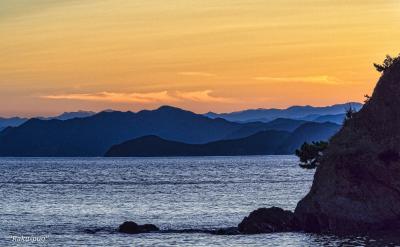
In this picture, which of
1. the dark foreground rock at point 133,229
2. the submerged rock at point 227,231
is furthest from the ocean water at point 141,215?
the submerged rock at point 227,231

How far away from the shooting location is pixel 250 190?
477 feet

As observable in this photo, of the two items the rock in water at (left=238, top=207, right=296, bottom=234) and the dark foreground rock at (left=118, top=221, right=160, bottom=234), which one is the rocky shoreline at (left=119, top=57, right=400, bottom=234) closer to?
the rock in water at (left=238, top=207, right=296, bottom=234)

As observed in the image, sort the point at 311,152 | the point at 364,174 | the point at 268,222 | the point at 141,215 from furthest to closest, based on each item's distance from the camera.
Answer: the point at 141,215 → the point at 311,152 → the point at 268,222 → the point at 364,174

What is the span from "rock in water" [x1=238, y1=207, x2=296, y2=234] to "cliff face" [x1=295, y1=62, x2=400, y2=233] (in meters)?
2.81

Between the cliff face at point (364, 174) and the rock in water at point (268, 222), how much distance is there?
9.21 feet

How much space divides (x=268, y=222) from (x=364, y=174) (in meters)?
10.5

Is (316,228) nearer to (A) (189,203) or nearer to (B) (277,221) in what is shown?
(B) (277,221)

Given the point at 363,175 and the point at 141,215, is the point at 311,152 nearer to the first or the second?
the point at 363,175

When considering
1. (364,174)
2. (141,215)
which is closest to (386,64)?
(364,174)

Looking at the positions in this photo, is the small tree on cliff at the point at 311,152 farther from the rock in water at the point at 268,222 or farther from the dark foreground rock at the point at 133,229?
the dark foreground rock at the point at 133,229

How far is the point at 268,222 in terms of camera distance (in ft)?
238

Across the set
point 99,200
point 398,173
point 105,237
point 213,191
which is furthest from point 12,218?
point 213,191

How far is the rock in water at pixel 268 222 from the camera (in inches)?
2815

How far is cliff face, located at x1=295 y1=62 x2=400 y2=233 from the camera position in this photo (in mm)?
64875
